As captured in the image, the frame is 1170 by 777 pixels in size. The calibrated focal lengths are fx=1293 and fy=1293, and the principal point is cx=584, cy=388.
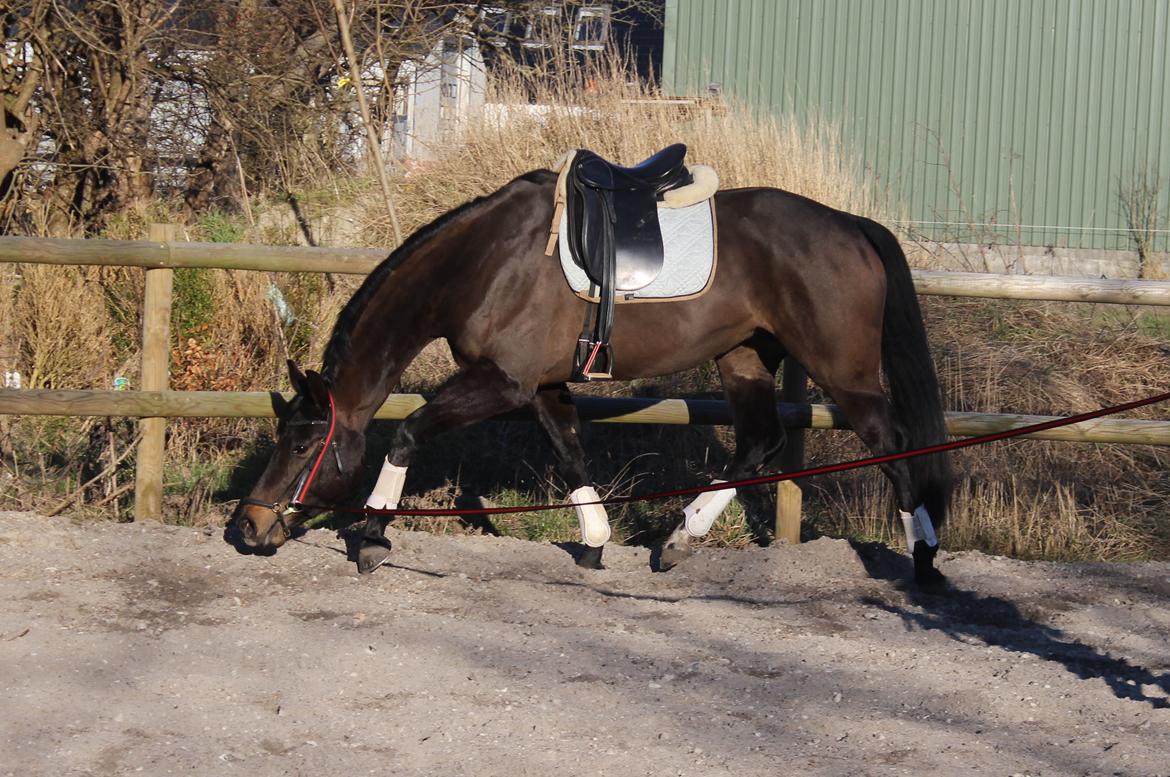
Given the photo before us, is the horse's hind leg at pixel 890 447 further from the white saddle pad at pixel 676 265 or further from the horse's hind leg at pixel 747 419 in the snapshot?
the white saddle pad at pixel 676 265

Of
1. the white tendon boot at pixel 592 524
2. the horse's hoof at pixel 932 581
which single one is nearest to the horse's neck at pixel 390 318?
the white tendon boot at pixel 592 524

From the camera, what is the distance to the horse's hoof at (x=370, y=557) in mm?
5406

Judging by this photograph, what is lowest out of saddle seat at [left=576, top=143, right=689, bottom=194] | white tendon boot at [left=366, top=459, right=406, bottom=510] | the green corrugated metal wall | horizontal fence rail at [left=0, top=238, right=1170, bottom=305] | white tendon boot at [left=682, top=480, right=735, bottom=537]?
white tendon boot at [left=682, top=480, right=735, bottom=537]

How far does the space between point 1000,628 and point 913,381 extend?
1094 millimetres

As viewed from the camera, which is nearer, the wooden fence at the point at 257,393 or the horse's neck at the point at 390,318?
the horse's neck at the point at 390,318

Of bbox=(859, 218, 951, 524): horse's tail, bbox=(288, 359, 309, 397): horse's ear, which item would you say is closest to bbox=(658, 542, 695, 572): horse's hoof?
bbox=(859, 218, 951, 524): horse's tail

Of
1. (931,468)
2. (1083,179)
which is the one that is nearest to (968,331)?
(931,468)

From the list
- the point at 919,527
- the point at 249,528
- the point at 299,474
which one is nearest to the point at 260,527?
the point at 249,528

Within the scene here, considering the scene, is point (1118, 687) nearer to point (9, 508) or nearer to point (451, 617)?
point (451, 617)

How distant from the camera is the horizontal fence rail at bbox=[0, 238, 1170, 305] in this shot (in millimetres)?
5766

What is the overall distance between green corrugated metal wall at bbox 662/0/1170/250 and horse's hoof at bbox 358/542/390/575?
12457mm

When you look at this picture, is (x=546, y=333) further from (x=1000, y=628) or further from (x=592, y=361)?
(x=1000, y=628)

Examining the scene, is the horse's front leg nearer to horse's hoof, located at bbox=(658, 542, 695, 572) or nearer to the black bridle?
the black bridle

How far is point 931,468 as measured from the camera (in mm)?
5520
